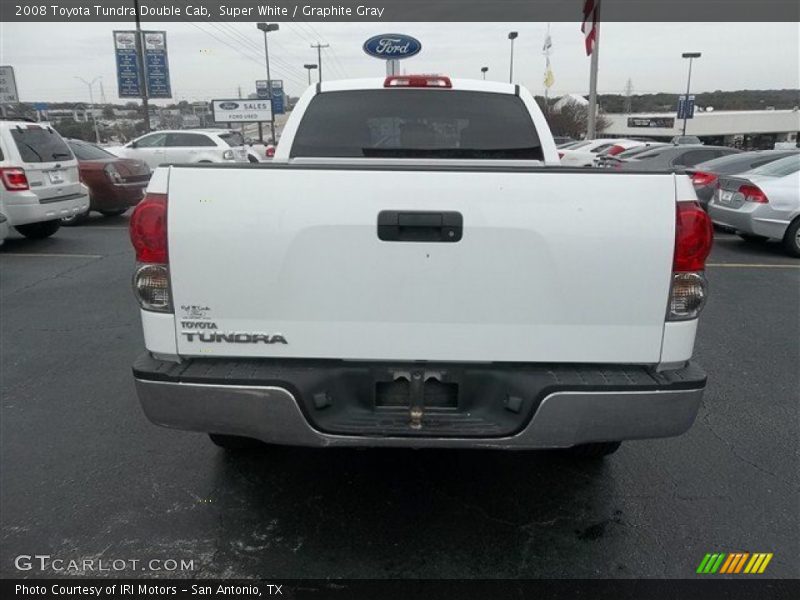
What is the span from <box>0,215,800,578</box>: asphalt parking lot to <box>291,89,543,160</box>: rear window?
6.44 ft

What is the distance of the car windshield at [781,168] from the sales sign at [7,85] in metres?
21.0

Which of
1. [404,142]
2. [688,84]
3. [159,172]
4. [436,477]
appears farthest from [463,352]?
[688,84]

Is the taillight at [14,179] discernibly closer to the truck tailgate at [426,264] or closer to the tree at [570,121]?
the truck tailgate at [426,264]

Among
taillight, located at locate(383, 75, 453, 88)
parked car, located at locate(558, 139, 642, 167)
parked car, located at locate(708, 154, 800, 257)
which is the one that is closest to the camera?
taillight, located at locate(383, 75, 453, 88)

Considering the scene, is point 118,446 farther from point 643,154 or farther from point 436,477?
point 643,154

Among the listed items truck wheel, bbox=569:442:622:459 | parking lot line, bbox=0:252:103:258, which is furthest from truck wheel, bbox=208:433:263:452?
parking lot line, bbox=0:252:103:258

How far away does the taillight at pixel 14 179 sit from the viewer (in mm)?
8883

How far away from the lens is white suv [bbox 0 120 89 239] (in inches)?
352

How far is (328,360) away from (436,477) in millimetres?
1180

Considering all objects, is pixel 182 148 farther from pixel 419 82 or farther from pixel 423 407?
pixel 423 407

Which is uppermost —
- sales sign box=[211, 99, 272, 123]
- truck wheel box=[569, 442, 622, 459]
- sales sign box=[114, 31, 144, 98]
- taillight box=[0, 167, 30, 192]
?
sales sign box=[114, 31, 144, 98]

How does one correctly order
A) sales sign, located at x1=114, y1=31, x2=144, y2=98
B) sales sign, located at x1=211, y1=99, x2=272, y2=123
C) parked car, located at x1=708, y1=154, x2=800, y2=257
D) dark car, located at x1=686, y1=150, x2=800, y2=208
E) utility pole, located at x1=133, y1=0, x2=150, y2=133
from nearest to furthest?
parked car, located at x1=708, y1=154, x2=800, y2=257, dark car, located at x1=686, y1=150, x2=800, y2=208, utility pole, located at x1=133, y1=0, x2=150, y2=133, sales sign, located at x1=114, y1=31, x2=144, y2=98, sales sign, located at x1=211, y1=99, x2=272, y2=123

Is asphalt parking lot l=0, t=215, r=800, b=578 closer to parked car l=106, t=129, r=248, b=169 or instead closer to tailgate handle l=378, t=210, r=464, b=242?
tailgate handle l=378, t=210, r=464, b=242

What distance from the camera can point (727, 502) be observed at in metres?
3.02
